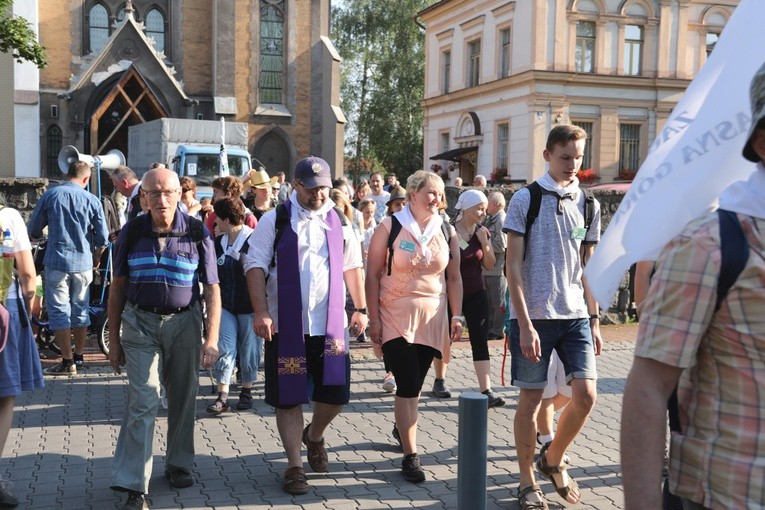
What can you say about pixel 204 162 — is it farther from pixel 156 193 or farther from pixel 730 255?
pixel 730 255

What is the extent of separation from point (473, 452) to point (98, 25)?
33725 mm

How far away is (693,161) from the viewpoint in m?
2.44

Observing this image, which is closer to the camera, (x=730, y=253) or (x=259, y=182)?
(x=730, y=253)

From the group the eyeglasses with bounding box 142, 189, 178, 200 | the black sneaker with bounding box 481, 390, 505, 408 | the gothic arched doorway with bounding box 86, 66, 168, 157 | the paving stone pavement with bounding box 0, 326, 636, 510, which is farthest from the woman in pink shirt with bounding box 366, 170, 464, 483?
the gothic arched doorway with bounding box 86, 66, 168, 157

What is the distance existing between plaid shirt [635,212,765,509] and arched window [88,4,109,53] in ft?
114

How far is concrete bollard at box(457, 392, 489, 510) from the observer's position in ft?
11.9

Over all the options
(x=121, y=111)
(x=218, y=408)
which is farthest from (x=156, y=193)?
(x=121, y=111)

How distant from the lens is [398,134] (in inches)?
2029

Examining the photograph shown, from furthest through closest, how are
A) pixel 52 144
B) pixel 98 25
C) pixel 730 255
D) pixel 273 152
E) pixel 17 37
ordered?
1. pixel 273 152
2. pixel 98 25
3. pixel 52 144
4. pixel 17 37
5. pixel 730 255

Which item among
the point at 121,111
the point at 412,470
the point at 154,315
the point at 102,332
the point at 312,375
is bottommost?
the point at 412,470

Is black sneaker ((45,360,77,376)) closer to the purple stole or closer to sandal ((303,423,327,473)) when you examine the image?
sandal ((303,423,327,473))

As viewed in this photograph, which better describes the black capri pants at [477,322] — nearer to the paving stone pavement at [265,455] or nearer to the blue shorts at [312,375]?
the paving stone pavement at [265,455]

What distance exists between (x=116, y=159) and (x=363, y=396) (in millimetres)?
9384

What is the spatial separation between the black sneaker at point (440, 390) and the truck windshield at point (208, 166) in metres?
14.3
